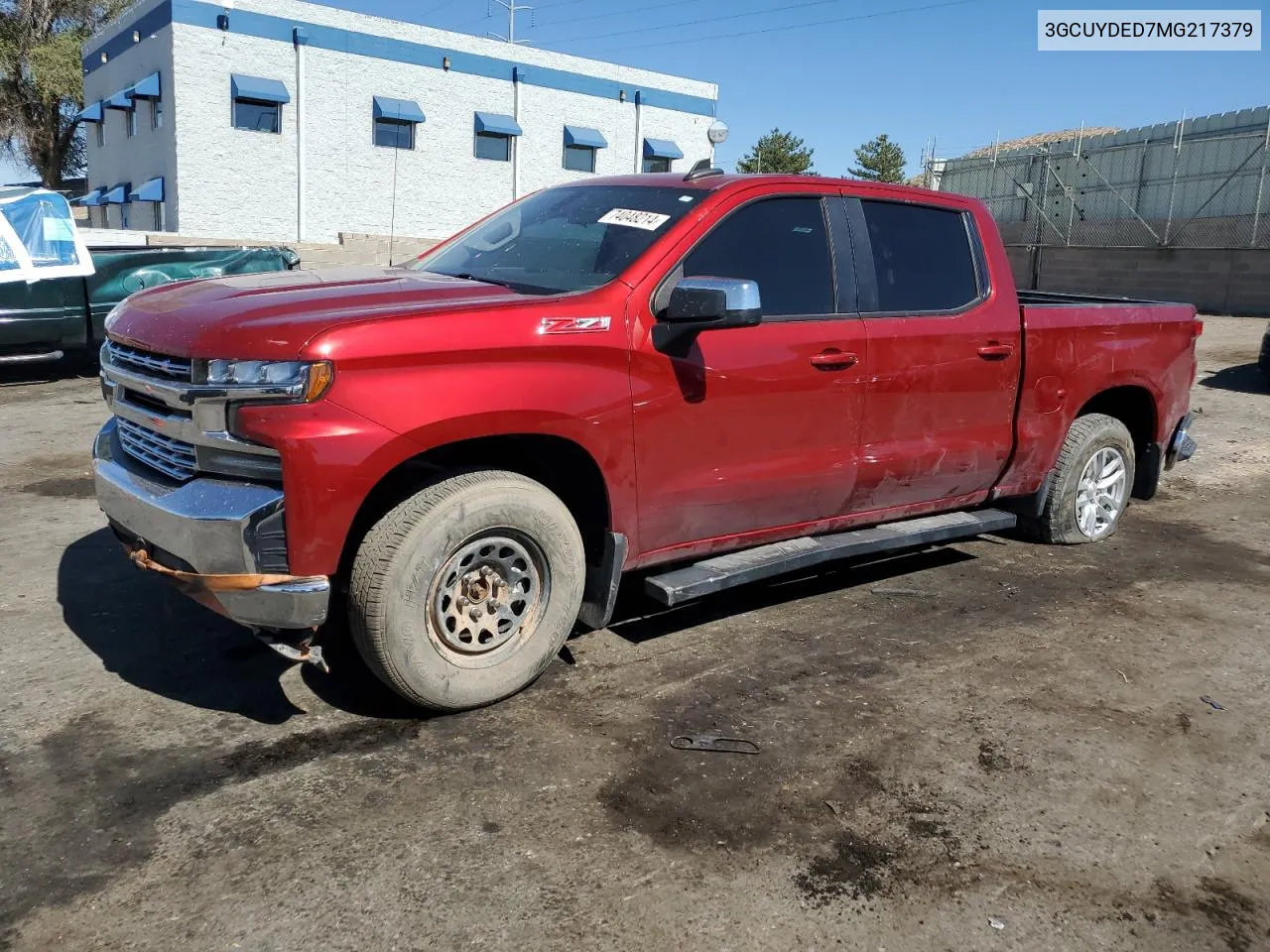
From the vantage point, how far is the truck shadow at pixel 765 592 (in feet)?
15.7

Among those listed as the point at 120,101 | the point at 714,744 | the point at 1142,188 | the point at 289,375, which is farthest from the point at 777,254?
the point at 120,101

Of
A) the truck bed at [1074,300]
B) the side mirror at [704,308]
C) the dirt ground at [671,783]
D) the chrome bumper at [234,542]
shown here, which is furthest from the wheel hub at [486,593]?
the truck bed at [1074,300]

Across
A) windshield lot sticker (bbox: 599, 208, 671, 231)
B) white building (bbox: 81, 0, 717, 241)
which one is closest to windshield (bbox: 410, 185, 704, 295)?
windshield lot sticker (bbox: 599, 208, 671, 231)

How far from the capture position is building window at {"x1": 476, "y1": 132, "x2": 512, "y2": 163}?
1142 inches

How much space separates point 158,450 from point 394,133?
A: 25708 mm

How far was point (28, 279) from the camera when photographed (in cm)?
1086

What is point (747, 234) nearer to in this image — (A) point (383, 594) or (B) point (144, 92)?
(A) point (383, 594)

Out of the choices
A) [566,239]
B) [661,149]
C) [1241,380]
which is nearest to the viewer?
[566,239]

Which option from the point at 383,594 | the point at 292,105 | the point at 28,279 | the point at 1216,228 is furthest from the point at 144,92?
the point at 383,594

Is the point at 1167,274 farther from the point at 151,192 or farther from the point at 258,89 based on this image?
the point at 151,192

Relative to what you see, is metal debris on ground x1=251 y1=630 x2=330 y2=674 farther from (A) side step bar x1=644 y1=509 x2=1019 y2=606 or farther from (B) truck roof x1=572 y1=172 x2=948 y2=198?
(B) truck roof x1=572 y1=172 x2=948 y2=198

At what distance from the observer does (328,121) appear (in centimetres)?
2594

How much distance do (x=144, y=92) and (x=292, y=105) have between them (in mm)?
3237

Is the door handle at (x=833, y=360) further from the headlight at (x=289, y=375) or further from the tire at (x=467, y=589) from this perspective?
the headlight at (x=289, y=375)
